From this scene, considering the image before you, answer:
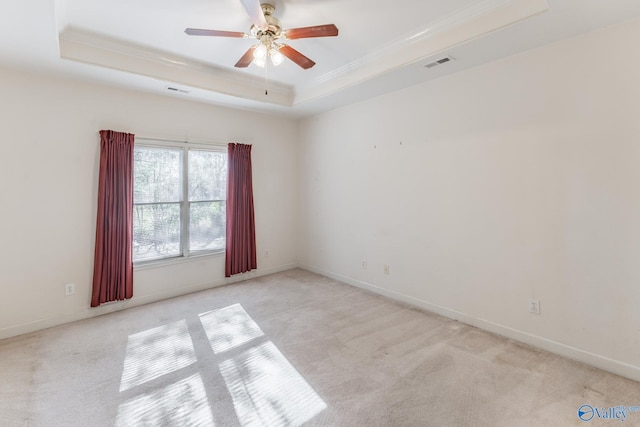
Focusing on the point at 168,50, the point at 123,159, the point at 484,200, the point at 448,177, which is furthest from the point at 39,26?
the point at 484,200

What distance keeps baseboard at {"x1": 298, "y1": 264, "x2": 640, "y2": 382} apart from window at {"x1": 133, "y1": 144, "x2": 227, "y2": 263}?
2581 millimetres

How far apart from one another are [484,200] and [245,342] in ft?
9.01

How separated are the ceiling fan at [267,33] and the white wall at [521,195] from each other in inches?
65.8

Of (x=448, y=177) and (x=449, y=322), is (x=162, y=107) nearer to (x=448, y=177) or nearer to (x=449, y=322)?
(x=448, y=177)

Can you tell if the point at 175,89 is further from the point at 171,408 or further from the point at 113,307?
the point at 171,408

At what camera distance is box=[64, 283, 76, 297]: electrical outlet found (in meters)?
3.27

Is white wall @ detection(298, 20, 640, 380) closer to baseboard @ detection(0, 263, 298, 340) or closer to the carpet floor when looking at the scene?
the carpet floor

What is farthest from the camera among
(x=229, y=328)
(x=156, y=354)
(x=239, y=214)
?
(x=239, y=214)

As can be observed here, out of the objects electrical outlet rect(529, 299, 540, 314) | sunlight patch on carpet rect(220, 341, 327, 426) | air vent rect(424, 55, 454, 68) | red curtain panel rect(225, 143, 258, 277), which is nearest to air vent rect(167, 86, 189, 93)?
red curtain panel rect(225, 143, 258, 277)

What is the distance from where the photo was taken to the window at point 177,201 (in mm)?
3844

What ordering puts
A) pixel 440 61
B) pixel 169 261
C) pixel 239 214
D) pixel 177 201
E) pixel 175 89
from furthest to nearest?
pixel 239 214, pixel 177 201, pixel 169 261, pixel 175 89, pixel 440 61

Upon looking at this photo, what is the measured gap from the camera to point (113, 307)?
354 cm

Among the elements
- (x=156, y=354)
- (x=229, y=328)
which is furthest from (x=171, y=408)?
(x=229, y=328)

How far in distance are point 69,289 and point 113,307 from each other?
0.49 meters
